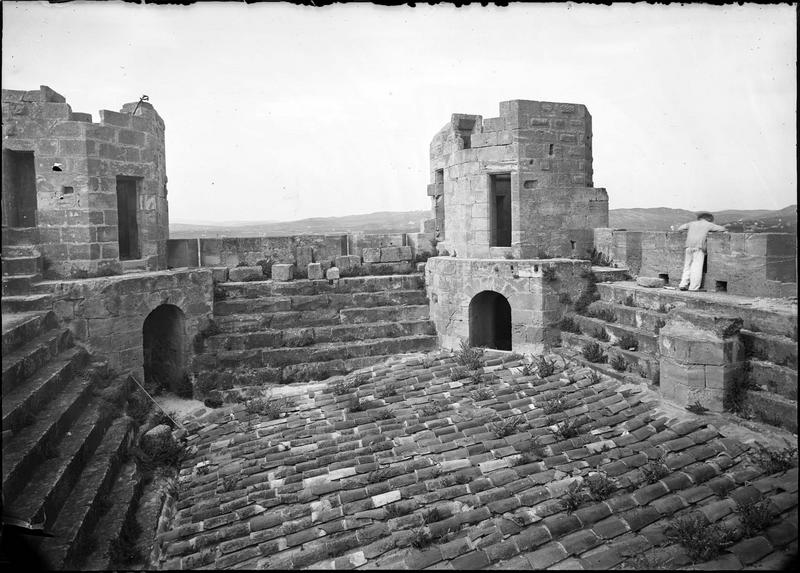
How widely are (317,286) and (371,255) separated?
1611mm

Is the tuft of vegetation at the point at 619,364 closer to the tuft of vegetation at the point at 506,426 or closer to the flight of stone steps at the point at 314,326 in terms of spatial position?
the tuft of vegetation at the point at 506,426

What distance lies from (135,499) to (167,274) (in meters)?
4.75

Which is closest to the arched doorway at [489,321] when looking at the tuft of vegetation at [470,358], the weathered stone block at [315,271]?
the tuft of vegetation at [470,358]

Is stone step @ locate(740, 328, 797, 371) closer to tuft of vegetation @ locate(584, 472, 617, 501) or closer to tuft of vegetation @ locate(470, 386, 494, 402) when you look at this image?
tuft of vegetation @ locate(584, 472, 617, 501)

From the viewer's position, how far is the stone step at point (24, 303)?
28.9ft

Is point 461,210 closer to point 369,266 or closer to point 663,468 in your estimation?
point 369,266

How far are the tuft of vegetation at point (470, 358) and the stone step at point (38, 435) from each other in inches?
241

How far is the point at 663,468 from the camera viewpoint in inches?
254

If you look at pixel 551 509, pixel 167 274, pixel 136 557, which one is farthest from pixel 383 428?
pixel 167 274

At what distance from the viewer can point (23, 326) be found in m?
7.92

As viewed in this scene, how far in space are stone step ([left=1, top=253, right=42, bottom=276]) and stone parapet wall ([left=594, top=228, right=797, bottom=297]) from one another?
11106mm

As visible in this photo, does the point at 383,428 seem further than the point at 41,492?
Yes

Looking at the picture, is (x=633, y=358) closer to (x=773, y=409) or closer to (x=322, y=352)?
(x=773, y=409)

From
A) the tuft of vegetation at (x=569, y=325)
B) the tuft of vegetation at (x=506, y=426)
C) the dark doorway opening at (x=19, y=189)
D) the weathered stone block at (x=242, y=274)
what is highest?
the dark doorway opening at (x=19, y=189)
